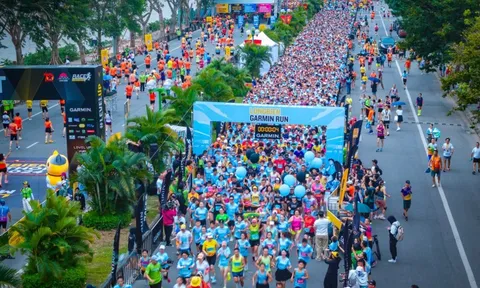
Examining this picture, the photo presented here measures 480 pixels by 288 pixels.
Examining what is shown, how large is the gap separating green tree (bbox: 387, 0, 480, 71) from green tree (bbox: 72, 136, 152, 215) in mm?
24288

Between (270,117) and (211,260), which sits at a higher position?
(270,117)

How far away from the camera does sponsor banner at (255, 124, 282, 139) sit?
31.0 meters

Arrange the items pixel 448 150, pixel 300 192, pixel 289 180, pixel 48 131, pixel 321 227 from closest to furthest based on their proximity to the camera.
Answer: pixel 321 227 → pixel 300 192 → pixel 289 180 → pixel 448 150 → pixel 48 131

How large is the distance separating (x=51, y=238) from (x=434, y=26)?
3344cm

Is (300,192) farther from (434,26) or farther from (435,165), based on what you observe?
(434,26)

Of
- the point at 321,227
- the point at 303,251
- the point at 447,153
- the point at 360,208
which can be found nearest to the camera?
the point at 303,251

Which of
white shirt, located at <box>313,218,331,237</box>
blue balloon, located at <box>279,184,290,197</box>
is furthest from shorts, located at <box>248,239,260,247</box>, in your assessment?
blue balloon, located at <box>279,184,290,197</box>

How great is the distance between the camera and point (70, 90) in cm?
2923

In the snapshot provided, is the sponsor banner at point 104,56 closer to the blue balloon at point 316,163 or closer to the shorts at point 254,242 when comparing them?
Answer: the blue balloon at point 316,163

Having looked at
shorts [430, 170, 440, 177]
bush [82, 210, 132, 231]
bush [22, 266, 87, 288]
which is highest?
shorts [430, 170, 440, 177]

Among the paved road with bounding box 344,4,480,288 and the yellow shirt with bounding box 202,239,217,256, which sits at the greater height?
the yellow shirt with bounding box 202,239,217,256

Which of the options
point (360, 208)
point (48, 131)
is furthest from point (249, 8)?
point (360, 208)

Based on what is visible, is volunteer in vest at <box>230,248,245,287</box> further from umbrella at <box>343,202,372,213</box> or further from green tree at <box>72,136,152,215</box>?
green tree at <box>72,136,152,215</box>

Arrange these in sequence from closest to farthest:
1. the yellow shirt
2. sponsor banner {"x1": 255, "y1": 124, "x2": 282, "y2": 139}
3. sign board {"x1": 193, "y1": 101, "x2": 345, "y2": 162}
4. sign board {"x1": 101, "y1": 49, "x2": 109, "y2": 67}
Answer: the yellow shirt < sign board {"x1": 193, "y1": 101, "x2": 345, "y2": 162} < sponsor banner {"x1": 255, "y1": 124, "x2": 282, "y2": 139} < sign board {"x1": 101, "y1": 49, "x2": 109, "y2": 67}
